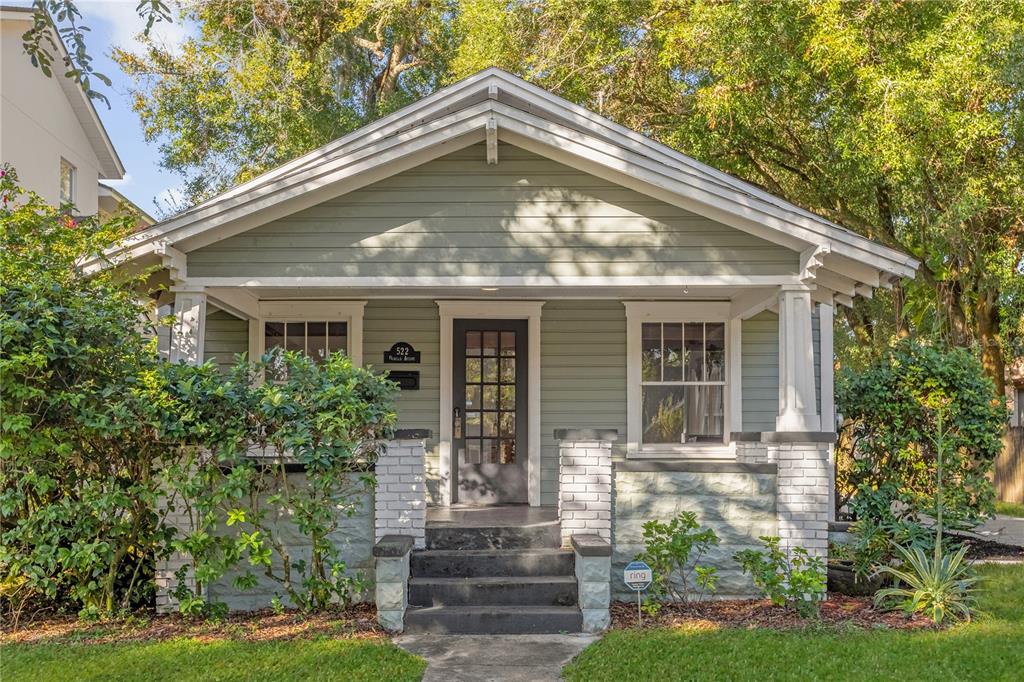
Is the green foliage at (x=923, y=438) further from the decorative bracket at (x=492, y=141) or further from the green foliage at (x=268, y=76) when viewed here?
the green foliage at (x=268, y=76)

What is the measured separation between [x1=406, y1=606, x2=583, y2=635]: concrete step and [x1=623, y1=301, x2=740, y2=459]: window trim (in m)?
3.15

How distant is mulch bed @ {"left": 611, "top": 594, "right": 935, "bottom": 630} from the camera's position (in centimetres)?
652

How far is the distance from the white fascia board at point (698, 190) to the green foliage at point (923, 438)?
1.04 meters

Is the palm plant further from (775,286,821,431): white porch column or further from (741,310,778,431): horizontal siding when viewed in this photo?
(741,310,778,431): horizontal siding

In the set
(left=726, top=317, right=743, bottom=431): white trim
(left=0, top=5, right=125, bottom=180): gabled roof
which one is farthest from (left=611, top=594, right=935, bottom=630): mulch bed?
(left=0, top=5, right=125, bottom=180): gabled roof

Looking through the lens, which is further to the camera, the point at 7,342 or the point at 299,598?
the point at 299,598

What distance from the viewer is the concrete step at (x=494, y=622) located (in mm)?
6500

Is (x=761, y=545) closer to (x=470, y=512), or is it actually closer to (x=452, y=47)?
(x=470, y=512)

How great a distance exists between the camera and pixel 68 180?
61.9 ft

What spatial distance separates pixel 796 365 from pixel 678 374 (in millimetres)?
2092

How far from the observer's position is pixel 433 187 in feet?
24.9

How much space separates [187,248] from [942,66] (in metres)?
9.39

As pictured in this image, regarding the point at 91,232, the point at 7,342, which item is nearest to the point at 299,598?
the point at 7,342

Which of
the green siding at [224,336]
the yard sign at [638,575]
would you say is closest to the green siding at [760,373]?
the yard sign at [638,575]
